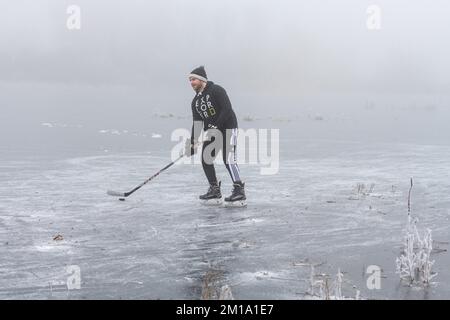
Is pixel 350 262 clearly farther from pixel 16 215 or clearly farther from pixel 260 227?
pixel 16 215

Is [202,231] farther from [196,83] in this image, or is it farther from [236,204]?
[196,83]

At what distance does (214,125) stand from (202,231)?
2.36 m

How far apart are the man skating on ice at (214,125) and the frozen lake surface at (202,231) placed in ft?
1.40

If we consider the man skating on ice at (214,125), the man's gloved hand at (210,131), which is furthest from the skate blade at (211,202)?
the man's gloved hand at (210,131)

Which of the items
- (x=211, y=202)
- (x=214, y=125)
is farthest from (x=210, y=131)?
(x=211, y=202)

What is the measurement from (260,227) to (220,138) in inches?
84.7

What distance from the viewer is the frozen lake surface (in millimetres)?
5668

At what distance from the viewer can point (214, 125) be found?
958cm

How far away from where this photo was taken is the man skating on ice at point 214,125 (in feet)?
31.0

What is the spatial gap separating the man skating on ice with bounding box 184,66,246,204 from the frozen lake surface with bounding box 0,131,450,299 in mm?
425

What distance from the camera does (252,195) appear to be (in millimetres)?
10344

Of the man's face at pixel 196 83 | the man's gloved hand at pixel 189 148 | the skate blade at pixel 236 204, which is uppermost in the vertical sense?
the man's face at pixel 196 83

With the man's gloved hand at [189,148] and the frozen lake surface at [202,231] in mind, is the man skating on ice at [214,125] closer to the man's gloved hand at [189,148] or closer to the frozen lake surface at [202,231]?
the man's gloved hand at [189,148]

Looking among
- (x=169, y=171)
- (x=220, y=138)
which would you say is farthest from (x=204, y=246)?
(x=169, y=171)
